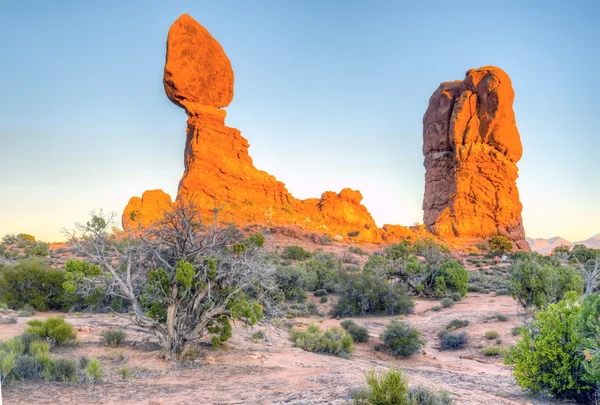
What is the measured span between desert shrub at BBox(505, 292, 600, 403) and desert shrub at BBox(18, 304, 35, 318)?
14.3 meters

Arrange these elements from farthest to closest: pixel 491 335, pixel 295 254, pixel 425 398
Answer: pixel 295 254 → pixel 491 335 → pixel 425 398

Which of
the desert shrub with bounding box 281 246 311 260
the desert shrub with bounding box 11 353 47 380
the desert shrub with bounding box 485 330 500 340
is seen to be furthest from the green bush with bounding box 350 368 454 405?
the desert shrub with bounding box 281 246 311 260

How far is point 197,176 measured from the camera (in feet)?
151

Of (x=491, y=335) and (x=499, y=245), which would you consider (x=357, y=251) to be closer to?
(x=499, y=245)

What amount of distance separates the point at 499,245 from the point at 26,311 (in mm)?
44914

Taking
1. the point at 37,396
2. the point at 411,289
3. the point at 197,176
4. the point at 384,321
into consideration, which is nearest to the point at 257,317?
the point at 37,396

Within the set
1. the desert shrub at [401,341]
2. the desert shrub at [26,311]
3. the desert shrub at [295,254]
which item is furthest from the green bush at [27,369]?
the desert shrub at [295,254]

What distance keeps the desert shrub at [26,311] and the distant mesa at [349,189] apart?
28714 mm

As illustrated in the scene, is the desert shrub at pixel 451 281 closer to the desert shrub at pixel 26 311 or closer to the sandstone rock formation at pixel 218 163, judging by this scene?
the desert shrub at pixel 26 311

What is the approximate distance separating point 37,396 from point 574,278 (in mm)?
17447

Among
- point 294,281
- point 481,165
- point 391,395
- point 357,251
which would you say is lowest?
point 391,395

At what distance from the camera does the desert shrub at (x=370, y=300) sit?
19125 mm

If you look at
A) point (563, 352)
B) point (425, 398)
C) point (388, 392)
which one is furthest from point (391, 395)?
point (563, 352)

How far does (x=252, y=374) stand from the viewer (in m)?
8.03
